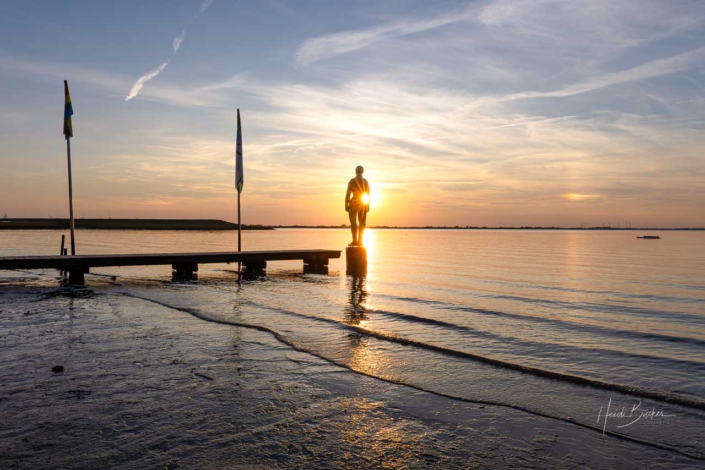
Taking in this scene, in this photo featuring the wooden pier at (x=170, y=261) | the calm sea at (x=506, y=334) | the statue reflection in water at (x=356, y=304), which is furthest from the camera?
the wooden pier at (x=170, y=261)

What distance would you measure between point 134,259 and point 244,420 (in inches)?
664

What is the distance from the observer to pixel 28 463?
367 centimetres

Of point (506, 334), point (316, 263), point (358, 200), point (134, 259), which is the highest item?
point (358, 200)

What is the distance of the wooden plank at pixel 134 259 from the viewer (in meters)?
17.2

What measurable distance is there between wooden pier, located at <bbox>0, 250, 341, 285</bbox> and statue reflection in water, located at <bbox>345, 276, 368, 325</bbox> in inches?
227

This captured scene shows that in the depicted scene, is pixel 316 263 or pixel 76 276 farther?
pixel 316 263

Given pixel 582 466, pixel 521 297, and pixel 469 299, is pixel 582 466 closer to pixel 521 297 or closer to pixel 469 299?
pixel 469 299

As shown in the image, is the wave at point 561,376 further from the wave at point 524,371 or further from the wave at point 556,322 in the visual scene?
the wave at point 556,322

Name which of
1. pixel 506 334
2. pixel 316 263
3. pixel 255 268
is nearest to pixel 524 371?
pixel 506 334

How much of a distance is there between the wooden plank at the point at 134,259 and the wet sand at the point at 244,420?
11.4 meters

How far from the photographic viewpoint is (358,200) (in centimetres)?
2067

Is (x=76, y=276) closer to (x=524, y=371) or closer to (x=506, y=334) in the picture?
(x=506, y=334)

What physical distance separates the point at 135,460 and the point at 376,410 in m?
2.43

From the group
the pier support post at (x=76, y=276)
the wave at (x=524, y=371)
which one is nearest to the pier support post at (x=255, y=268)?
the pier support post at (x=76, y=276)
